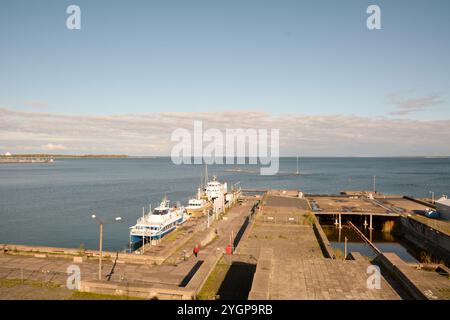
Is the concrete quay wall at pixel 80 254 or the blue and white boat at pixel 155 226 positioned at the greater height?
the concrete quay wall at pixel 80 254

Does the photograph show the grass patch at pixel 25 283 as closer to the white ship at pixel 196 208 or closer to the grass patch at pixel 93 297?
the grass patch at pixel 93 297

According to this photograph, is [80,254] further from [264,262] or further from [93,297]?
[264,262]

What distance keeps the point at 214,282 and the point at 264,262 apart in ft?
10.1

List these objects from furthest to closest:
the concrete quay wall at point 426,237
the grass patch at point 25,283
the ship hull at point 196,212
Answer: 1. the ship hull at point 196,212
2. the concrete quay wall at point 426,237
3. the grass patch at point 25,283

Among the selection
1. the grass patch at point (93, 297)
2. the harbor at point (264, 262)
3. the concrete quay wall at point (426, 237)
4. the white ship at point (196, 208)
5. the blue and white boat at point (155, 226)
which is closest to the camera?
the harbor at point (264, 262)

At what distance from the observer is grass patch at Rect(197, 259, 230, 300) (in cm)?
1531

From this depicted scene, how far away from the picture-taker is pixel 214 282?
1772 cm

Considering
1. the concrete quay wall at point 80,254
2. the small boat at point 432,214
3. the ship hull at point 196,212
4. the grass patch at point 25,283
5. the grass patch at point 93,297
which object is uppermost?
the grass patch at point 93,297

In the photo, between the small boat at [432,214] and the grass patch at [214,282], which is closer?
the grass patch at [214,282]

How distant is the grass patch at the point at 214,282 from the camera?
15.3 meters

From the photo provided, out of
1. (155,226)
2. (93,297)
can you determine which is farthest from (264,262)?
(155,226)

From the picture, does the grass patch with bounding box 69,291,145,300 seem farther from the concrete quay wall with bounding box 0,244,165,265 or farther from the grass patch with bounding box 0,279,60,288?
the concrete quay wall with bounding box 0,244,165,265

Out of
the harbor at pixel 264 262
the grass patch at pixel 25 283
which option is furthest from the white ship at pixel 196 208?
the grass patch at pixel 25 283
